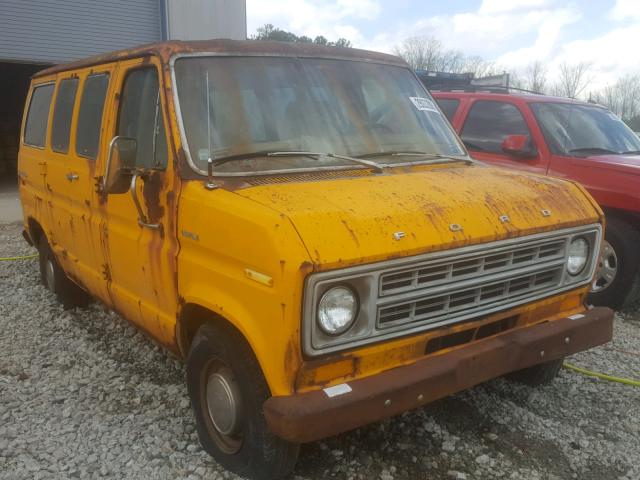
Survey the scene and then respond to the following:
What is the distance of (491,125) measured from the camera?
250 inches

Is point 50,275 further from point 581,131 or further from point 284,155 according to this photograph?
point 581,131

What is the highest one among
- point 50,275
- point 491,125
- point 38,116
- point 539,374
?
point 38,116

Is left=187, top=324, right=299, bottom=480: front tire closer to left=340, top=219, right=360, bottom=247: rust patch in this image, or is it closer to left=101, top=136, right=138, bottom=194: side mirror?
left=340, top=219, right=360, bottom=247: rust patch

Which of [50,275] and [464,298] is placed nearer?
[464,298]

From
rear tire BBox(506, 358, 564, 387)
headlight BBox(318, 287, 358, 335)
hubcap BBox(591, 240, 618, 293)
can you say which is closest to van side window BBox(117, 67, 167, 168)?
headlight BBox(318, 287, 358, 335)

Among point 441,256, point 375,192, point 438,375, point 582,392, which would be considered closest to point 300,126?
point 375,192

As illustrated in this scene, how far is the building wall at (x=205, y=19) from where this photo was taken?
48.0 ft

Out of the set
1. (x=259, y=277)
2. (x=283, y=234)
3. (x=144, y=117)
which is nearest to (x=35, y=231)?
(x=144, y=117)

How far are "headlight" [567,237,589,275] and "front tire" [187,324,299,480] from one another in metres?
1.75

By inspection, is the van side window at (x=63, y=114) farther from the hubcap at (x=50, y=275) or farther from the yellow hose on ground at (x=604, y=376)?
the yellow hose on ground at (x=604, y=376)

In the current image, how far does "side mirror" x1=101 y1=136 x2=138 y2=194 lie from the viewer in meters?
3.02

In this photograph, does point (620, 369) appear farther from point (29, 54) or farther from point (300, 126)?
point (29, 54)

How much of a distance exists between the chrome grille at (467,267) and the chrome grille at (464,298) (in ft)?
0.22

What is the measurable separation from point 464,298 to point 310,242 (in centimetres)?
88
